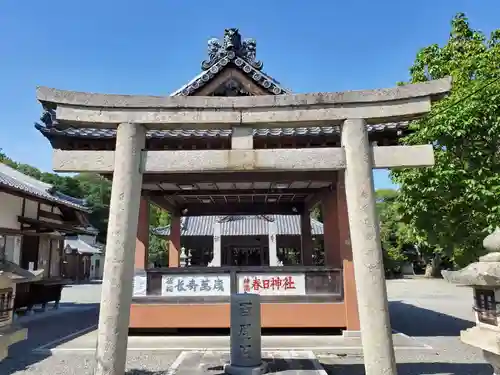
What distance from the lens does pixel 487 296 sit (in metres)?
4.78

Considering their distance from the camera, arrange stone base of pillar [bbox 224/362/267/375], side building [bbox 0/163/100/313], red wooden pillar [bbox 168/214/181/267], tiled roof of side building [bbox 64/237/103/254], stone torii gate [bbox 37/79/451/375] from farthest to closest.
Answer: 1. tiled roof of side building [bbox 64/237/103/254]
2. red wooden pillar [bbox 168/214/181/267]
3. side building [bbox 0/163/100/313]
4. stone base of pillar [bbox 224/362/267/375]
5. stone torii gate [bbox 37/79/451/375]

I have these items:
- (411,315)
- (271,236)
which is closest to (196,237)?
(271,236)

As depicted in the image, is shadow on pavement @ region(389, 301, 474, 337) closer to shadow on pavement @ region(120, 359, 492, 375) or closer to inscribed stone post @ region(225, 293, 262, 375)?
shadow on pavement @ region(120, 359, 492, 375)

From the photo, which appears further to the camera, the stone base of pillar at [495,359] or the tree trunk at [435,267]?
the tree trunk at [435,267]

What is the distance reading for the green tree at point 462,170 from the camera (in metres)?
8.17

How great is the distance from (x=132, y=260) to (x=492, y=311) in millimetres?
4807

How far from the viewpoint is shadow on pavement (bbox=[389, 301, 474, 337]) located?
35.1ft

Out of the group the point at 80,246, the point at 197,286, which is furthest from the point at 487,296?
the point at 80,246

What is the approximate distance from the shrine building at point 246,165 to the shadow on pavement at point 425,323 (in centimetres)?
255

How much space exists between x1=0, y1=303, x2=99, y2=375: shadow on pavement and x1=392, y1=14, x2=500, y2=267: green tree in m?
9.13

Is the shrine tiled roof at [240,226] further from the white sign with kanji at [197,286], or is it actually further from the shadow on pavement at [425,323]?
the white sign with kanji at [197,286]

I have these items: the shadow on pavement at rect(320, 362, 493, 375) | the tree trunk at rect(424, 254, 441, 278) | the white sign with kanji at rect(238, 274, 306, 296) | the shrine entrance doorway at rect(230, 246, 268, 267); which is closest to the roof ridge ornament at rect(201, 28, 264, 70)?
the white sign with kanji at rect(238, 274, 306, 296)

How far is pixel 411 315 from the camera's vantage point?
560 inches

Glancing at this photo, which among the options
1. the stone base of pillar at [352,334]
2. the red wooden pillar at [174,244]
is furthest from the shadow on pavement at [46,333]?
the stone base of pillar at [352,334]
